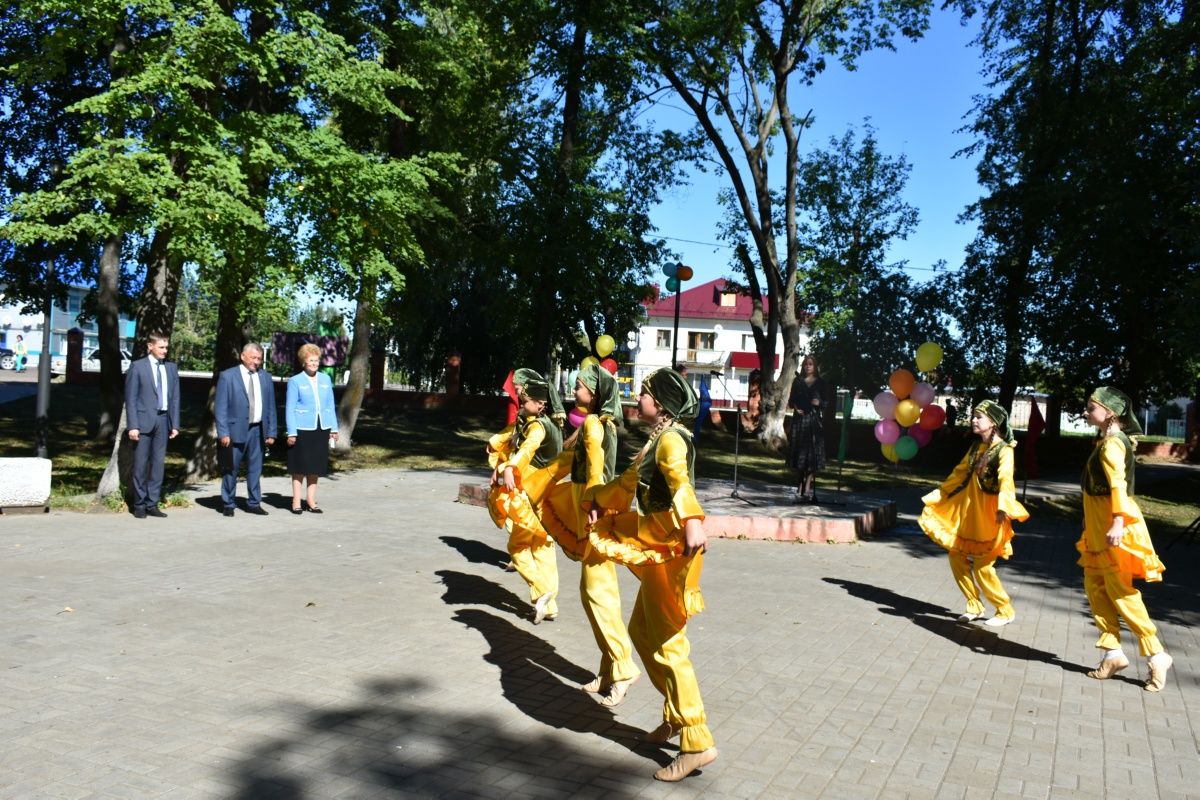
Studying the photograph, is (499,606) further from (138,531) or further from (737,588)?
(138,531)

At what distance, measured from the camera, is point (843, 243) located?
31766 mm

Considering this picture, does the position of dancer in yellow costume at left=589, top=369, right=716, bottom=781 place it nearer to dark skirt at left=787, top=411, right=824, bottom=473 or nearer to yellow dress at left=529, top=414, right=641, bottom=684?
yellow dress at left=529, top=414, right=641, bottom=684

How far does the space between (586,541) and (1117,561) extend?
3599 mm

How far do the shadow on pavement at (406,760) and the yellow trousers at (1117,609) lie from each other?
12.5 feet

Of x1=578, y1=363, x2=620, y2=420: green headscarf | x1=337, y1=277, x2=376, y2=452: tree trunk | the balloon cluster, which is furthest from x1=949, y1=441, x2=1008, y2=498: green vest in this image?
x1=337, y1=277, x2=376, y2=452: tree trunk

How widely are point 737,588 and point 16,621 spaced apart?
5780 millimetres

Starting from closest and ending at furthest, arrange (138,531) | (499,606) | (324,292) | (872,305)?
(499,606) < (138,531) < (324,292) < (872,305)

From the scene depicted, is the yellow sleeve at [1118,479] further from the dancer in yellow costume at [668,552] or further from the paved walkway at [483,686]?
the dancer in yellow costume at [668,552]

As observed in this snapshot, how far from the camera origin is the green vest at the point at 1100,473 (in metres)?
6.67

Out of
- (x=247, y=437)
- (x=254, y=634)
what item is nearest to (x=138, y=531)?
(x=247, y=437)

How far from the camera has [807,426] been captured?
46.3 ft

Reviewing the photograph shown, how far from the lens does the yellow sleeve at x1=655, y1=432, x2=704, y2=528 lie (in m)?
4.63

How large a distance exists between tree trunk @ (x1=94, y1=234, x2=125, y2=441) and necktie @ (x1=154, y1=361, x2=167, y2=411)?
8862 mm

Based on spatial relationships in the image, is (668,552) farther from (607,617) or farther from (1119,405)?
(1119,405)
